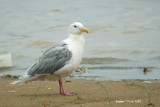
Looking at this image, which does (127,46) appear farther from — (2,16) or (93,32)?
(2,16)

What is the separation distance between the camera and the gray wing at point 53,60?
705 cm

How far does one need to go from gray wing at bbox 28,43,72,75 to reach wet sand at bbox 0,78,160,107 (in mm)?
421

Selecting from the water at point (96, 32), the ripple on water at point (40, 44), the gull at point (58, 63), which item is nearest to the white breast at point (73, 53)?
the gull at point (58, 63)

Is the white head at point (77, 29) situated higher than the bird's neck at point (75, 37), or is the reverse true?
the white head at point (77, 29)

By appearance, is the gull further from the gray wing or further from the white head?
the white head

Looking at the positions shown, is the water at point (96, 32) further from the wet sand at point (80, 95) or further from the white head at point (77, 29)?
the white head at point (77, 29)

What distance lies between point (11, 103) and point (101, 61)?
575 centimetres

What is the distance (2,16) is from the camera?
19125mm

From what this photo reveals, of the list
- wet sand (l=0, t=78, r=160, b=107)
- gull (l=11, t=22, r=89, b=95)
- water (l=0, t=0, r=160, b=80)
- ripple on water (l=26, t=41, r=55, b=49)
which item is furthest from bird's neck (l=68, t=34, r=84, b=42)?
ripple on water (l=26, t=41, r=55, b=49)

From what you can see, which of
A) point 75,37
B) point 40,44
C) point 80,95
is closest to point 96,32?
point 40,44

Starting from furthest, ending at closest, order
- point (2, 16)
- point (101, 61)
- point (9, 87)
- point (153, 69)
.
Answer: point (2, 16) → point (101, 61) → point (153, 69) → point (9, 87)

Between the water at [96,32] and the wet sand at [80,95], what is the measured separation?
65.0 inches

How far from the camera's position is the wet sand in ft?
19.5

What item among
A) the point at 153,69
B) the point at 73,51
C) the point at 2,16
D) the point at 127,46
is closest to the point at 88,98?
the point at 73,51
